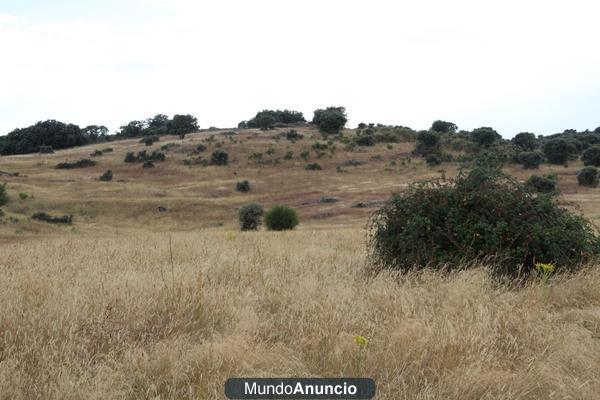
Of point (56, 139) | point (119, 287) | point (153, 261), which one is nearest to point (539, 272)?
point (119, 287)

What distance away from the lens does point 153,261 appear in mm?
8219

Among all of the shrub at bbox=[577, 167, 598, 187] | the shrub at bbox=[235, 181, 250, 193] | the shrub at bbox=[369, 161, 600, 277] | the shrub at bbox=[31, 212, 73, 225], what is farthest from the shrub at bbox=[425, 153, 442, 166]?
the shrub at bbox=[369, 161, 600, 277]

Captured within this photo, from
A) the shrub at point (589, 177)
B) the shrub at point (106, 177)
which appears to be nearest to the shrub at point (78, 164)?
the shrub at point (106, 177)

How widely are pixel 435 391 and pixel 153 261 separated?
19.5 ft

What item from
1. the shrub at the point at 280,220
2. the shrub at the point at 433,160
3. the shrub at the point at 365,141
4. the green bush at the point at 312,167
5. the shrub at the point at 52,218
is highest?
the shrub at the point at 365,141

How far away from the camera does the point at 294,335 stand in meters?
4.25

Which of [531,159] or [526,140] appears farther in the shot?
[526,140]

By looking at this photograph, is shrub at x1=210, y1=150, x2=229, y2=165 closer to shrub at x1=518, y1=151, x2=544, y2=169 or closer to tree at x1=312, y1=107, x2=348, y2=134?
tree at x1=312, y1=107, x2=348, y2=134

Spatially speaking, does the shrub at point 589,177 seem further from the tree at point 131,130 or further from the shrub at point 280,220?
the tree at point 131,130

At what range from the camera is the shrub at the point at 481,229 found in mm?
6855

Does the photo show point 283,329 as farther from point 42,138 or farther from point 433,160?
point 42,138

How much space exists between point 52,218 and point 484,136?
60.2m

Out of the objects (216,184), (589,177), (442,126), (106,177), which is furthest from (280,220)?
(442,126)

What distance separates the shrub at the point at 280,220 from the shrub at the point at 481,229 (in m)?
22.1
